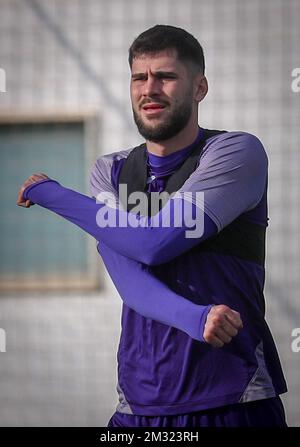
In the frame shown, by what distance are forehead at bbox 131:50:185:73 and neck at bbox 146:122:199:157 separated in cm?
12

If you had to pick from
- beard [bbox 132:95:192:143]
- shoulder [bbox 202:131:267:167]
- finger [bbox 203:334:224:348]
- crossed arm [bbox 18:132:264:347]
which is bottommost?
finger [bbox 203:334:224:348]

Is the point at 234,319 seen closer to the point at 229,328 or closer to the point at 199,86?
the point at 229,328

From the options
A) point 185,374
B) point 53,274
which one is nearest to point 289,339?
point 53,274

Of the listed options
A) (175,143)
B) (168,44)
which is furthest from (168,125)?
(168,44)

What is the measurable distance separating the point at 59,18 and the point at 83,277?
0.92 meters

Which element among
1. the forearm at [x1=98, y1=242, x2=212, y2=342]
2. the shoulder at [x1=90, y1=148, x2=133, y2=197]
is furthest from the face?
the forearm at [x1=98, y1=242, x2=212, y2=342]

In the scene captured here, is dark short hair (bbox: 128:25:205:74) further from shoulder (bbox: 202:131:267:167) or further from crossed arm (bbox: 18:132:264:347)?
crossed arm (bbox: 18:132:264:347)

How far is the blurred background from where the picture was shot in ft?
10.8

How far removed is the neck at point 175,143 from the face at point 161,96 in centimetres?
1

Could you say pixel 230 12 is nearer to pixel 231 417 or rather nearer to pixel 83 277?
pixel 83 277

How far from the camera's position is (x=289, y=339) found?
326cm

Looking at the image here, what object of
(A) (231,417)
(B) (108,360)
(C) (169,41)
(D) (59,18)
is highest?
(D) (59,18)

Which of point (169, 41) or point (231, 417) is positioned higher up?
point (169, 41)

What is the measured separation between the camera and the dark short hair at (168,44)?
1803 millimetres
